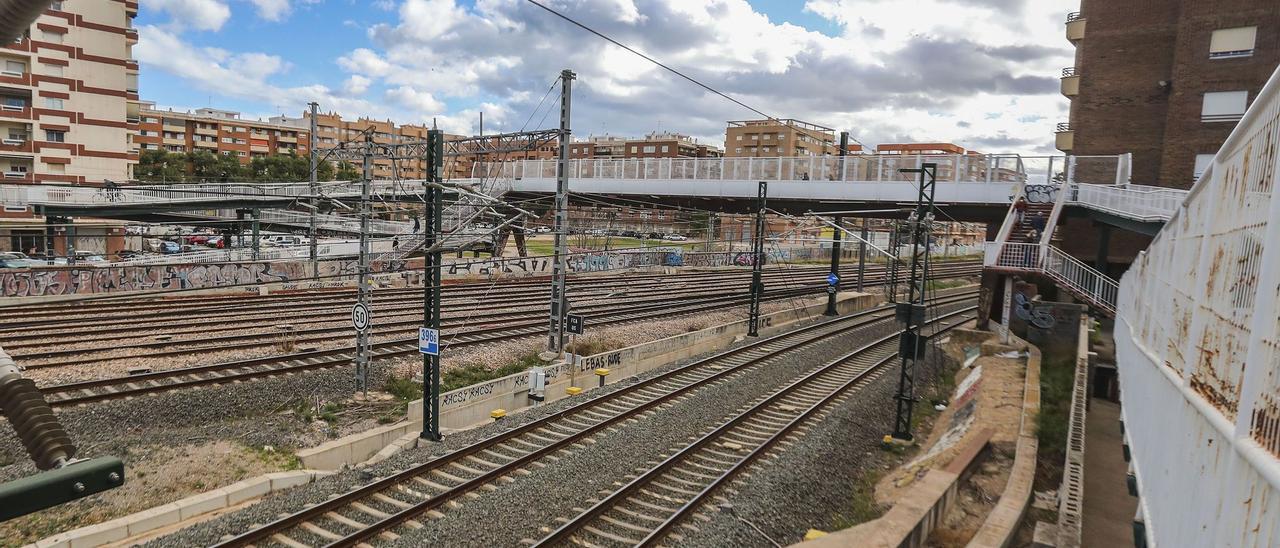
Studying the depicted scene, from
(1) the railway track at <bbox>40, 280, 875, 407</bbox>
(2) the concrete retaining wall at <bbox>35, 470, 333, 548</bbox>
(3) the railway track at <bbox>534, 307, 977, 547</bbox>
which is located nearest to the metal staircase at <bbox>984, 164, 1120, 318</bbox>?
(3) the railway track at <bbox>534, 307, 977, 547</bbox>

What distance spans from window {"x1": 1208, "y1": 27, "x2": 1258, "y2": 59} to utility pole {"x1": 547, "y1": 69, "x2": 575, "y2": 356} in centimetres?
2685

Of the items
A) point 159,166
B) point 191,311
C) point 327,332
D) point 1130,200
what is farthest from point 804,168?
point 159,166

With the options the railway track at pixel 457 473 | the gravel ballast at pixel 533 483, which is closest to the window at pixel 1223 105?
the railway track at pixel 457 473

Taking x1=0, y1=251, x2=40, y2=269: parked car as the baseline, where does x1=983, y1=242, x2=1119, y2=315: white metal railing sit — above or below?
above

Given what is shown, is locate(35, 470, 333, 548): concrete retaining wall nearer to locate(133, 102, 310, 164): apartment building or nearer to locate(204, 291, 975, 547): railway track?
locate(204, 291, 975, 547): railway track

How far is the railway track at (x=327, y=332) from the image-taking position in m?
17.2

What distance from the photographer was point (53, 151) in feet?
155

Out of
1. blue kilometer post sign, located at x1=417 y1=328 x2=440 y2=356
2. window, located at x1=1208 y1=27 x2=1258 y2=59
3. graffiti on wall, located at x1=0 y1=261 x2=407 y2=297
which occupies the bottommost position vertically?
graffiti on wall, located at x1=0 y1=261 x2=407 y2=297

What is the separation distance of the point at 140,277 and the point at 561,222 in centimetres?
2045

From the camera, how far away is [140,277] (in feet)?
93.4

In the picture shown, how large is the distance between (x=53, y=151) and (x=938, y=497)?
57936 mm

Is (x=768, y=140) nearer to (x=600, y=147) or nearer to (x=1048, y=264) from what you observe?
(x=600, y=147)

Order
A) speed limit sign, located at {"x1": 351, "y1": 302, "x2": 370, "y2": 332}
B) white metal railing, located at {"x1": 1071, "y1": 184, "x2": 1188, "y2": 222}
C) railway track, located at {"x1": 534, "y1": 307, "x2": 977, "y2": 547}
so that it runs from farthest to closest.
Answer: white metal railing, located at {"x1": 1071, "y1": 184, "x2": 1188, "y2": 222}
speed limit sign, located at {"x1": 351, "y1": 302, "x2": 370, "y2": 332}
railway track, located at {"x1": 534, "y1": 307, "x2": 977, "y2": 547}

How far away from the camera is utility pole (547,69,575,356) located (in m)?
18.9
